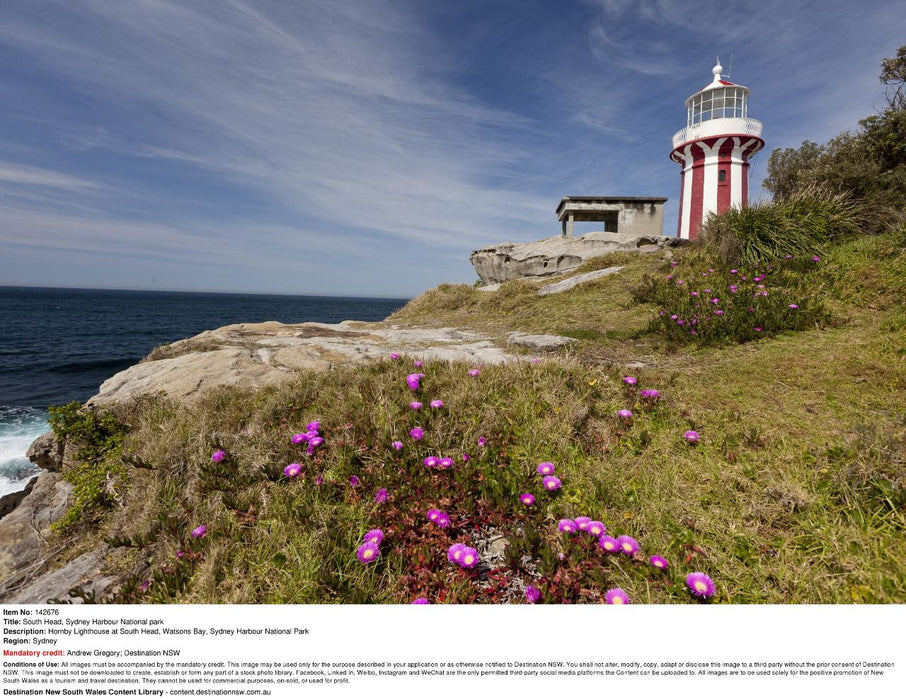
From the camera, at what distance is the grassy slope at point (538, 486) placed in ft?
6.40

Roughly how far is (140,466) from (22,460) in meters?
13.7

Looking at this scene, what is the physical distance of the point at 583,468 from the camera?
2.79 metres

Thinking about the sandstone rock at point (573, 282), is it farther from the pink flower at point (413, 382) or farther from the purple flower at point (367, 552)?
the purple flower at point (367, 552)

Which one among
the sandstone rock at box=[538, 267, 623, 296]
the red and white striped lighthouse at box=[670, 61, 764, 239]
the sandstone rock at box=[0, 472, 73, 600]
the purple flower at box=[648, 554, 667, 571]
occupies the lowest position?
the sandstone rock at box=[0, 472, 73, 600]

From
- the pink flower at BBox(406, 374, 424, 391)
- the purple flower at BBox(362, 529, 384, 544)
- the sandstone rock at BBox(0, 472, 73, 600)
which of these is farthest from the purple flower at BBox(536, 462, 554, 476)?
→ the sandstone rock at BBox(0, 472, 73, 600)

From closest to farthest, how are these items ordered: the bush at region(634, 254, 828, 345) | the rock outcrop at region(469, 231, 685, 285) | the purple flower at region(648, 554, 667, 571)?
the purple flower at region(648, 554, 667, 571) → the bush at region(634, 254, 828, 345) → the rock outcrop at region(469, 231, 685, 285)

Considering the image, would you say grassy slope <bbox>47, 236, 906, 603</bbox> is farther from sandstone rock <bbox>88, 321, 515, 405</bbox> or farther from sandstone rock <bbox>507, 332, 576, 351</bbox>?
sandstone rock <bbox>507, 332, 576, 351</bbox>

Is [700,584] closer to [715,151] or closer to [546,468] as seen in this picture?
[546,468]

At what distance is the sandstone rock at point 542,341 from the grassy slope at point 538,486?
1094 mm

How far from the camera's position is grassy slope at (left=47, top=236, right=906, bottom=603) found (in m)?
1.95

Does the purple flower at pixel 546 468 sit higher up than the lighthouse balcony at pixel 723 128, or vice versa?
the lighthouse balcony at pixel 723 128

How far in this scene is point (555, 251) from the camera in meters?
15.7

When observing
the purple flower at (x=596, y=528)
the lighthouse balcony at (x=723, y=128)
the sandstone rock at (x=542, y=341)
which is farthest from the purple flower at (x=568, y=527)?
the lighthouse balcony at (x=723, y=128)

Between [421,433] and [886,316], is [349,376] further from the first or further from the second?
[886,316]
